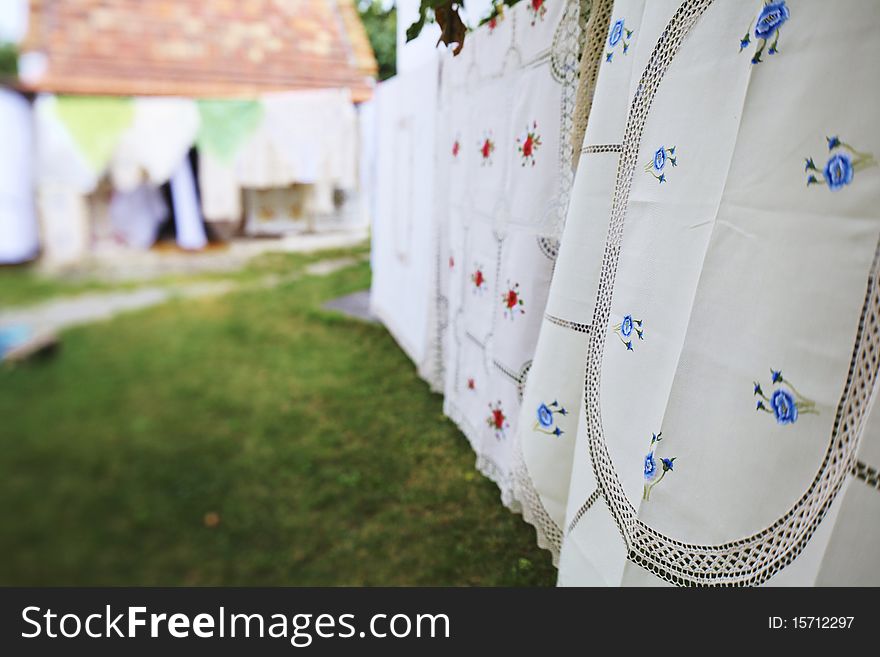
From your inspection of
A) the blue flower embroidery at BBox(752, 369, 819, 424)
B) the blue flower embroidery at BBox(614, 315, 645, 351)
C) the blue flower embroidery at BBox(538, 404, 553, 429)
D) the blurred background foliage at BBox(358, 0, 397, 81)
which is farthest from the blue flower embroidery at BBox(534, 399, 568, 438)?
the blurred background foliage at BBox(358, 0, 397, 81)

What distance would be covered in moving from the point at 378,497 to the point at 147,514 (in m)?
0.62

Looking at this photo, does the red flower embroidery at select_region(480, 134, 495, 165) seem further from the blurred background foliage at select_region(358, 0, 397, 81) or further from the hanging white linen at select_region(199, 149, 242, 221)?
the blurred background foliage at select_region(358, 0, 397, 81)

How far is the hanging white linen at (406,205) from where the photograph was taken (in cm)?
139

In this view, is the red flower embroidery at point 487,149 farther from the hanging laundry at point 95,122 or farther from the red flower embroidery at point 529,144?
the hanging laundry at point 95,122

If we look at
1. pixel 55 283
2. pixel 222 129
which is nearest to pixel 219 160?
pixel 222 129

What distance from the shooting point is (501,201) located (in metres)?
0.89

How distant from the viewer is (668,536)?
15.3 inches

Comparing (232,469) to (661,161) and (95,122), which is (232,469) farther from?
(661,161)

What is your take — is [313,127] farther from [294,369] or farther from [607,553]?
[607,553]

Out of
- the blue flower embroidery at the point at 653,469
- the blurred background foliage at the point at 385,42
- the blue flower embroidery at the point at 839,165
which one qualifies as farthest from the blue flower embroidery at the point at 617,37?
the blurred background foliage at the point at 385,42

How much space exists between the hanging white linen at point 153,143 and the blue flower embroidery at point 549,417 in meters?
0.50

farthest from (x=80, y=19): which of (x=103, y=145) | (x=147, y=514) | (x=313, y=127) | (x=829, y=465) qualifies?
(x=313, y=127)

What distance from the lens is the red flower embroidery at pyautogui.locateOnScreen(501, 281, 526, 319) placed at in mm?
810

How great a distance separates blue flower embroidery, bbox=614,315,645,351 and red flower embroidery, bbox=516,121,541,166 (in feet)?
1.37
